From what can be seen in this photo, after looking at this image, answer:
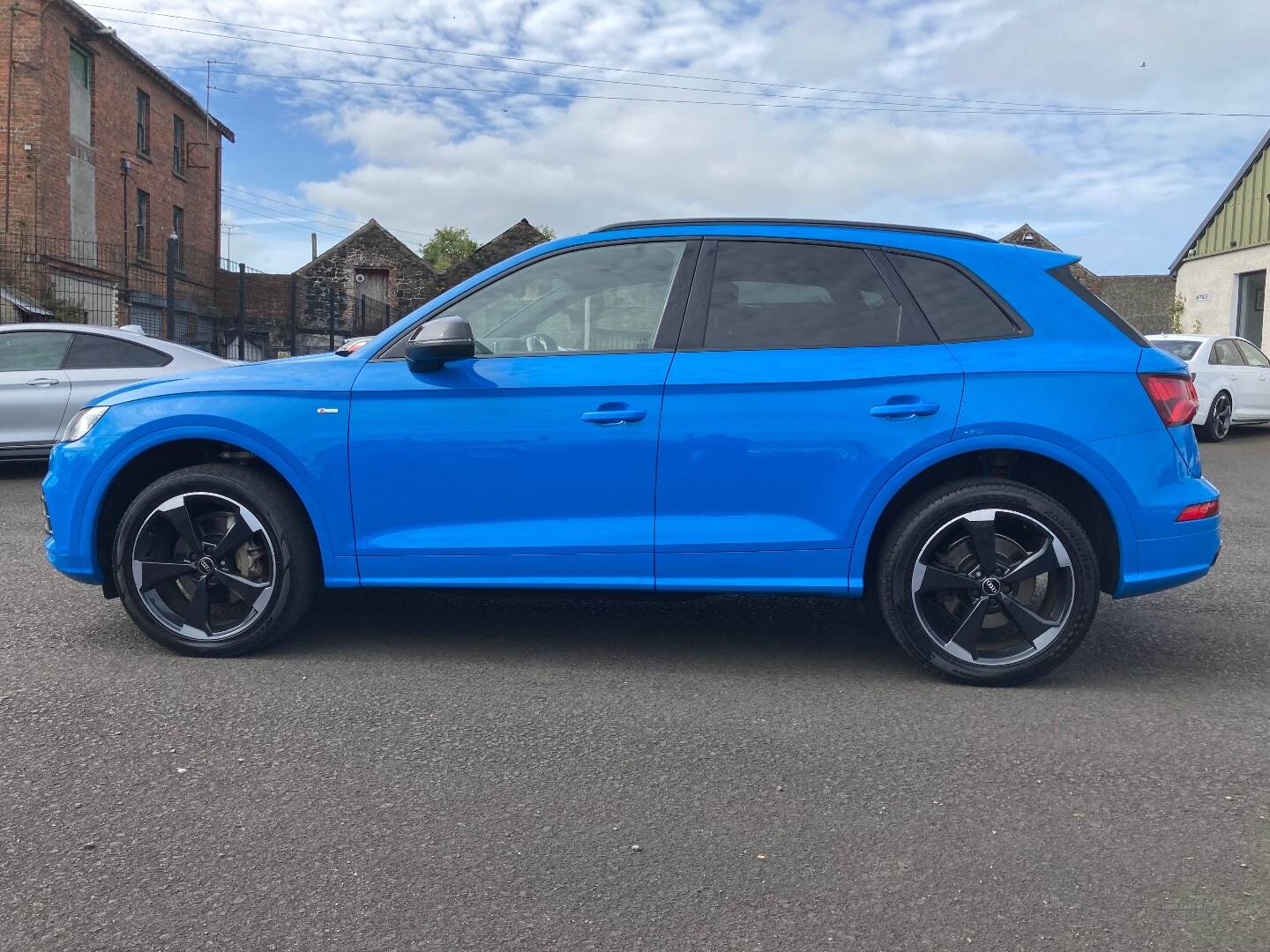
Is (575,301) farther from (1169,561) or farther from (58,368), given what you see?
(58,368)

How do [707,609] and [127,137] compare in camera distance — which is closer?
[707,609]

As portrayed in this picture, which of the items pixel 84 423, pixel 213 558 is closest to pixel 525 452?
pixel 213 558

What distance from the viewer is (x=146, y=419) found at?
438cm

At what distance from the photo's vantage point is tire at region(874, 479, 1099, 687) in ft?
13.1

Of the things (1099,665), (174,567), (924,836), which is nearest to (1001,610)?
(1099,665)

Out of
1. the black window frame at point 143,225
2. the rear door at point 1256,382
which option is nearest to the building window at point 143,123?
the black window frame at point 143,225

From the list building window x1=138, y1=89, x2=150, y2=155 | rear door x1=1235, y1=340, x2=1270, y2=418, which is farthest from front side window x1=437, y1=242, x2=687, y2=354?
building window x1=138, y1=89, x2=150, y2=155

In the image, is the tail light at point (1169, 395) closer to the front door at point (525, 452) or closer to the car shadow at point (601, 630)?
the car shadow at point (601, 630)

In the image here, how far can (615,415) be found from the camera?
161 inches

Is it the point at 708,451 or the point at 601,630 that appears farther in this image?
the point at 601,630

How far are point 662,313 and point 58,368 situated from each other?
749 cm

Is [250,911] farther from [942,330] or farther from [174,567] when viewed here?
[942,330]

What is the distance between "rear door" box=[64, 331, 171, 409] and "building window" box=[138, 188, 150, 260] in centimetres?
2260

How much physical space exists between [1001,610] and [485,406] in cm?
202
